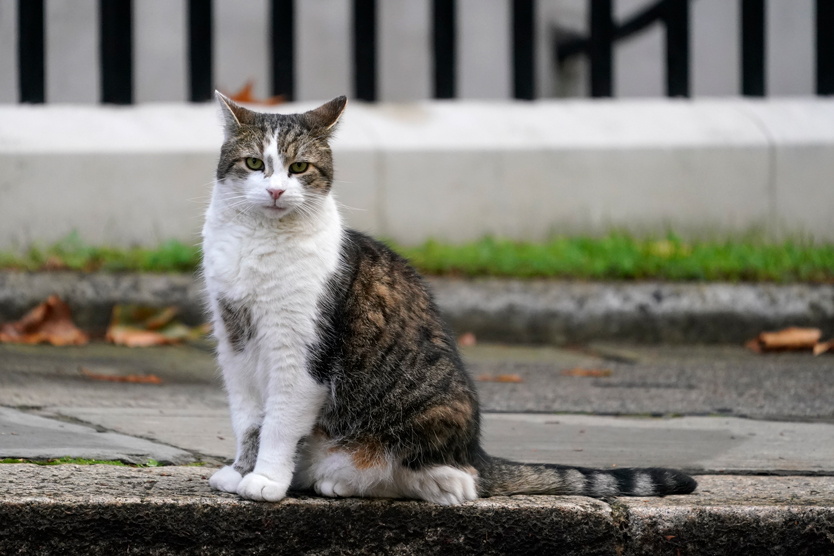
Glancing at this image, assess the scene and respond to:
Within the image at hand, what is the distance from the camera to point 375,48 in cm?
561

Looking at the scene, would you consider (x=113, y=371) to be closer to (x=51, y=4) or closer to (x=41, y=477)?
(x=41, y=477)

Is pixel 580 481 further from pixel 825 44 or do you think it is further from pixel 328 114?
pixel 825 44

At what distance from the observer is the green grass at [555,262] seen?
466 centimetres

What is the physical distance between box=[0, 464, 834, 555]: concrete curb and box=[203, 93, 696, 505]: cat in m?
0.06

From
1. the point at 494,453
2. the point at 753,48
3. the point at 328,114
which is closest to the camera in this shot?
the point at 328,114

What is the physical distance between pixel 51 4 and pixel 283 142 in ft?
15.2

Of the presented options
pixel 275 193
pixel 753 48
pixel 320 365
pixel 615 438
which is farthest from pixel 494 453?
pixel 753 48

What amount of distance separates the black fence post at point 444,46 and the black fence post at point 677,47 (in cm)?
144

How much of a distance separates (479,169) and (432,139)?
334mm

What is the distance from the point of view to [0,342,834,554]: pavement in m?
1.99

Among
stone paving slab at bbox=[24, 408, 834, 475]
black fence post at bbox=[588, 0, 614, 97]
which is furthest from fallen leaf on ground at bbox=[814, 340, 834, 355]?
black fence post at bbox=[588, 0, 614, 97]

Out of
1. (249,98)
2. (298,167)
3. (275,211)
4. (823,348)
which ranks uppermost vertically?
(249,98)

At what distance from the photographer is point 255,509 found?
2.00 m

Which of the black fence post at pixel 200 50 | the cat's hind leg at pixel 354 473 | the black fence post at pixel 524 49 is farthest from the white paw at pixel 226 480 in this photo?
the black fence post at pixel 524 49
